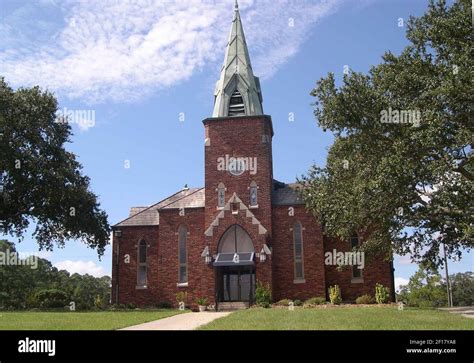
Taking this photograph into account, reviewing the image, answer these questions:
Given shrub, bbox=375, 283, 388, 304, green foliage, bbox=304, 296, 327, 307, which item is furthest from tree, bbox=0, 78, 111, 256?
shrub, bbox=375, 283, 388, 304

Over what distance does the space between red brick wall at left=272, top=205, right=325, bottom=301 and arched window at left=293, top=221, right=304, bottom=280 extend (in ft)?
0.71

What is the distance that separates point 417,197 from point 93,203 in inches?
808

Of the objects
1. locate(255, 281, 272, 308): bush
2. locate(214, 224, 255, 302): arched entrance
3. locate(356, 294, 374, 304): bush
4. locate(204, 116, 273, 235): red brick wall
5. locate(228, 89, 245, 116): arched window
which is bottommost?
locate(356, 294, 374, 304): bush

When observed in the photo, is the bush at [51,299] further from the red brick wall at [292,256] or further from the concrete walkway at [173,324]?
the concrete walkway at [173,324]

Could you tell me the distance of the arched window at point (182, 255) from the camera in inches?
1474

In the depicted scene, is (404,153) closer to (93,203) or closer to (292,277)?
(292,277)

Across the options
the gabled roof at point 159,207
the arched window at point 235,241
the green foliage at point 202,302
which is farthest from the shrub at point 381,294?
the gabled roof at point 159,207

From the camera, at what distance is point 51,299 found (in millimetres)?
36250

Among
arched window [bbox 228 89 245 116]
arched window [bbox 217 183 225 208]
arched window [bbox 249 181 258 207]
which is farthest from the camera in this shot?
arched window [bbox 228 89 245 116]

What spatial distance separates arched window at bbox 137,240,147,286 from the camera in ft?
128

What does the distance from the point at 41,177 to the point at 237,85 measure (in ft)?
49.6

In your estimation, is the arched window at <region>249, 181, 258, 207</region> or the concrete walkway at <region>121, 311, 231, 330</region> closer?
the concrete walkway at <region>121, 311, 231, 330</region>

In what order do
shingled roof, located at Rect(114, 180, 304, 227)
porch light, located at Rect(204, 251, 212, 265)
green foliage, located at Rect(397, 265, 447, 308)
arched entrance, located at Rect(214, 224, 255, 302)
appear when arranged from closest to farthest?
porch light, located at Rect(204, 251, 212, 265)
arched entrance, located at Rect(214, 224, 255, 302)
shingled roof, located at Rect(114, 180, 304, 227)
green foliage, located at Rect(397, 265, 447, 308)

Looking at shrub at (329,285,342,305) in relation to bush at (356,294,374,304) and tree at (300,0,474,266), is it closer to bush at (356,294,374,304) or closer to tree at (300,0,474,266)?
bush at (356,294,374,304)
